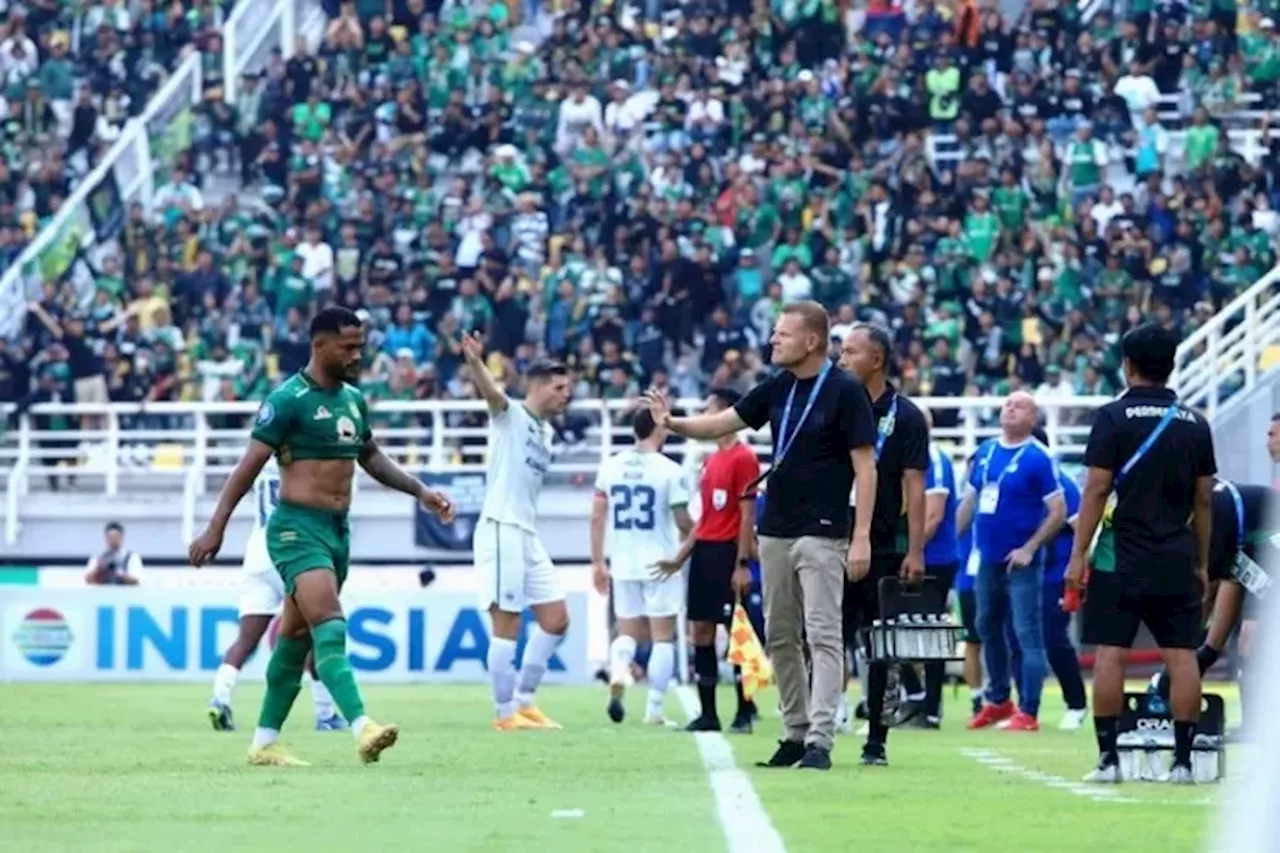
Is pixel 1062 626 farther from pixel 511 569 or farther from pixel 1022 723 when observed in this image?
pixel 511 569

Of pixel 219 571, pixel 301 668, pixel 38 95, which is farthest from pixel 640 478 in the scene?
pixel 38 95

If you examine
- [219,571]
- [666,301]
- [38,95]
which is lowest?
[219,571]

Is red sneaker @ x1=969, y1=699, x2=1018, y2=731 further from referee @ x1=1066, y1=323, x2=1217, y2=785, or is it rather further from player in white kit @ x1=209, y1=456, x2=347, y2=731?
referee @ x1=1066, y1=323, x2=1217, y2=785

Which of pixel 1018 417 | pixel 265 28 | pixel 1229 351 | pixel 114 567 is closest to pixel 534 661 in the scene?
pixel 1018 417

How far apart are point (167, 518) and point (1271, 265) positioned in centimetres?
1290

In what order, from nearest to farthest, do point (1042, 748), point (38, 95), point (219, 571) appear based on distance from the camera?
point (1042, 748) → point (219, 571) → point (38, 95)

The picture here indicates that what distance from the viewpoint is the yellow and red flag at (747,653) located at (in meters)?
19.1

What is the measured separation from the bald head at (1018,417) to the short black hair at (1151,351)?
6369mm

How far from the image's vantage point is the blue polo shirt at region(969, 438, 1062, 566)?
20.0 meters

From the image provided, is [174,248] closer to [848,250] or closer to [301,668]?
[848,250]

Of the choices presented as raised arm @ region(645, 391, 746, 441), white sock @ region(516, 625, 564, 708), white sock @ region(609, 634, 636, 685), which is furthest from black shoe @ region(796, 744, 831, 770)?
white sock @ region(609, 634, 636, 685)

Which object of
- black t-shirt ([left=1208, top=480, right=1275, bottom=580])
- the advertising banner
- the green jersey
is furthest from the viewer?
the advertising banner

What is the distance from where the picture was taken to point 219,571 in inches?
1220

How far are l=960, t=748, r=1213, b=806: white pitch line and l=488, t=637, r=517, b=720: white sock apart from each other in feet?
11.4
